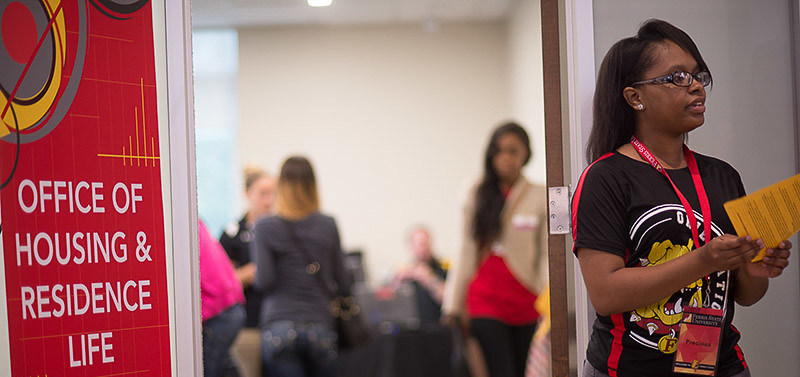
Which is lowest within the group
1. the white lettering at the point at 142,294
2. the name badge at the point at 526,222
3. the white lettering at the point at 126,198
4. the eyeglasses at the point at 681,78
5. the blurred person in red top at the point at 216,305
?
the blurred person in red top at the point at 216,305

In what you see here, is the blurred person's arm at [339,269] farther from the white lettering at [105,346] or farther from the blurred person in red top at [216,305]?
the white lettering at [105,346]

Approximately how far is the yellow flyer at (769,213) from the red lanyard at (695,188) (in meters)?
0.09

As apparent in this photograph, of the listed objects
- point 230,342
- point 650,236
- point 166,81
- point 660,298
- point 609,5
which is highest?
point 609,5

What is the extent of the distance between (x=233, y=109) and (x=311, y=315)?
4.27 m

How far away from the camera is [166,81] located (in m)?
2.08

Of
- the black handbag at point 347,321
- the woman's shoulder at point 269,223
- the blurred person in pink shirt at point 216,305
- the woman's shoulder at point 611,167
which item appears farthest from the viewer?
the black handbag at point 347,321

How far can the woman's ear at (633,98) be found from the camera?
1.68 meters

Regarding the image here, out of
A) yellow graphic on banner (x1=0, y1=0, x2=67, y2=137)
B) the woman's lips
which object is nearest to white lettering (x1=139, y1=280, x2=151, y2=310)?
yellow graphic on banner (x1=0, y1=0, x2=67, y2=137)

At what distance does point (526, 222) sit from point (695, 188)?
1.87 meters

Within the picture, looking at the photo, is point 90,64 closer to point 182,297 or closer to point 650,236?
point 182,297

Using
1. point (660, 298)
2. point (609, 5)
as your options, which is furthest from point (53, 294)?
point (609, 5)

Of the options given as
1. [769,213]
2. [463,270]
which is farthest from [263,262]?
[769,213]

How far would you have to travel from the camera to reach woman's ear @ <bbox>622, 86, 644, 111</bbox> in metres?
1.68

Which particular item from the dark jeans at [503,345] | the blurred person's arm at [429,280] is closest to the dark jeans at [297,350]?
the dark jeans at [503,345]
